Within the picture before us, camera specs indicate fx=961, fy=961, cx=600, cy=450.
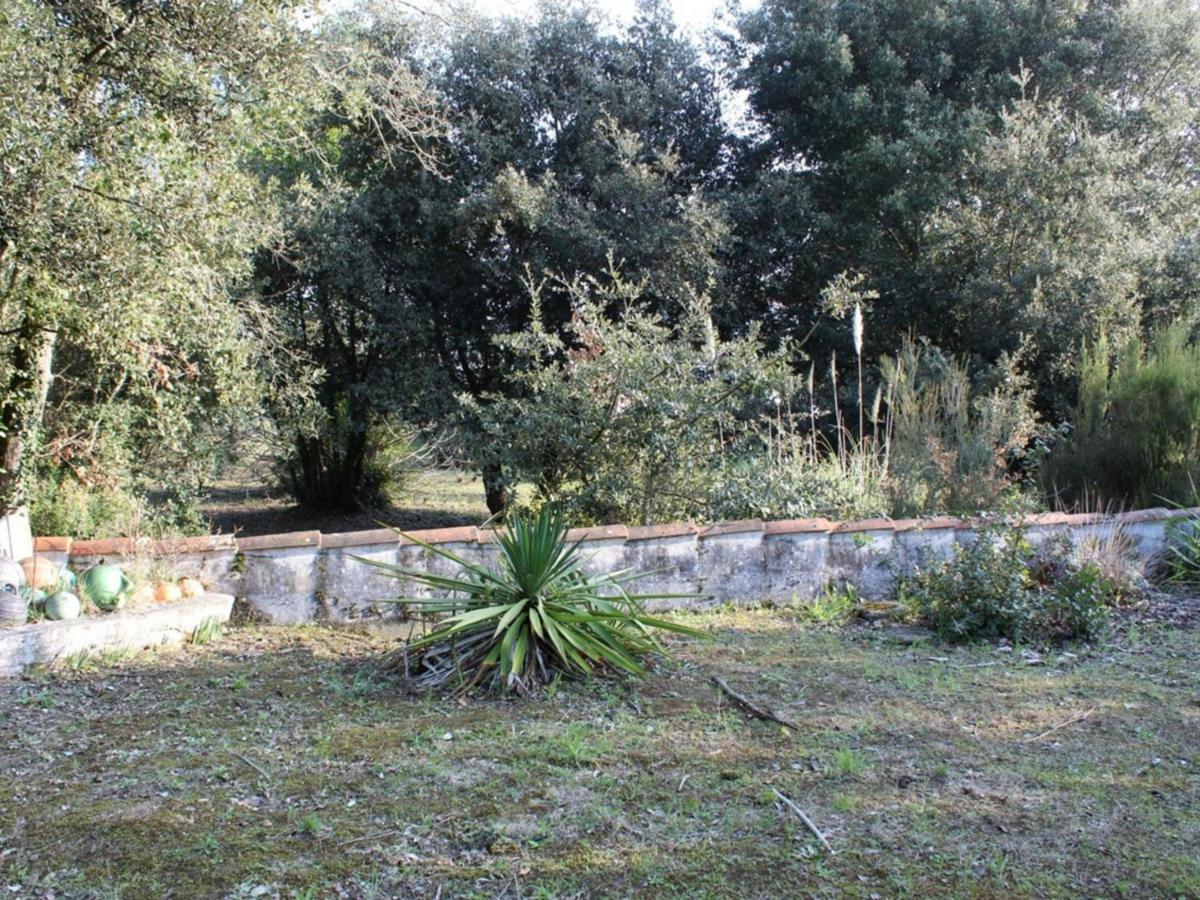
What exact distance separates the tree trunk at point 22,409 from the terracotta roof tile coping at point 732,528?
4.05 metres

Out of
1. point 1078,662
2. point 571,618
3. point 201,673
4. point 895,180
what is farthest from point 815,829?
point 895,180

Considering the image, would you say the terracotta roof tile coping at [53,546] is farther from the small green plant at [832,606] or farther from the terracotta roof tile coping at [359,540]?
the small green plant at [832,606]

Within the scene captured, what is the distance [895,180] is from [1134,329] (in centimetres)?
334

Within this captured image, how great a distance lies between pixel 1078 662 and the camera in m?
4.48

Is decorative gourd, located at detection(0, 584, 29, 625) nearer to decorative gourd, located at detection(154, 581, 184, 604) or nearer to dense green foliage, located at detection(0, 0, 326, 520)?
decorative gourd, located at detection(154, 581, 184, 604)

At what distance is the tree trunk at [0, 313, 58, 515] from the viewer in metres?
5.77

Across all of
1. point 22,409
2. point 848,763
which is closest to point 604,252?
point 22,409

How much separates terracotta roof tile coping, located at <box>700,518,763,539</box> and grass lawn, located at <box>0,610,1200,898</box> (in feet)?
4.22

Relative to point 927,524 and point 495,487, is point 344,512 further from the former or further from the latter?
point 927,524

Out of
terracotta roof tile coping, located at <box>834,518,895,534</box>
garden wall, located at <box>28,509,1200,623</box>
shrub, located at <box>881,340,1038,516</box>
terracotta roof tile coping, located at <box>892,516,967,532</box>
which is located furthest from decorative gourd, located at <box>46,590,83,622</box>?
shrub, located at <box>881,340,1038,516</box>

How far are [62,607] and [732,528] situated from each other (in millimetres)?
3529

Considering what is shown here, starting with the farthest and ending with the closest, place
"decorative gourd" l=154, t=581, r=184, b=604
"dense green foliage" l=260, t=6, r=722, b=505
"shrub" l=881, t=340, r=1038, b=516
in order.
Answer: "dense green foliage" l=260, t=6, r=722, b=505 < "shrub" l=881, t=340, r=1038, b=516 < "decorative gourd" l=154, t=581, r=184, b=604

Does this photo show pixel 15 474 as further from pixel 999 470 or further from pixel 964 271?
pixel 964 271

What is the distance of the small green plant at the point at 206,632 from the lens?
4848mm
